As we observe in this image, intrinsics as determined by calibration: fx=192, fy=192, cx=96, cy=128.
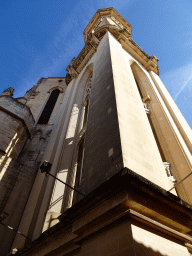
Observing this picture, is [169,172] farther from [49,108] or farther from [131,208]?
[49,108]

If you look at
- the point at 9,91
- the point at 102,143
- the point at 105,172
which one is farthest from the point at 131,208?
the point at 9,91

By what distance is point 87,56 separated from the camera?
17641 mm

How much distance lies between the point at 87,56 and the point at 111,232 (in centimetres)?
1663

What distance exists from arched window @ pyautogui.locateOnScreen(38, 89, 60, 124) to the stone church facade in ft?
0.95

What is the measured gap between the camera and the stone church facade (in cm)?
341

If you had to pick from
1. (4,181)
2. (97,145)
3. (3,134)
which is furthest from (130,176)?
(3,134)

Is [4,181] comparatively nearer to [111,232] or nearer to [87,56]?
[111,232]

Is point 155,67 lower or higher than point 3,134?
higher

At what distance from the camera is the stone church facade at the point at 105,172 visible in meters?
3.41

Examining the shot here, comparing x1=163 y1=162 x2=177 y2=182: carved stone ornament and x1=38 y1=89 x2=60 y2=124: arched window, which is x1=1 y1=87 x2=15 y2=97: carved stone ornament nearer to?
x1=38 y1=89 x2=60 y2=124: arched window

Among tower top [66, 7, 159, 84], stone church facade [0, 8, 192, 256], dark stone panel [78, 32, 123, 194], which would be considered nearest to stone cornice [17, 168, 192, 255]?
stone church facade [0, 8, 192, 256]

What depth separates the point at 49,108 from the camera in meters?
19.7

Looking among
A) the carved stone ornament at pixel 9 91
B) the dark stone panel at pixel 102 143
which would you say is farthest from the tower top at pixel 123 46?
the dark stone panel at pixel 102 143

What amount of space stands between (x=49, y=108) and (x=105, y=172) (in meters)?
16.3
